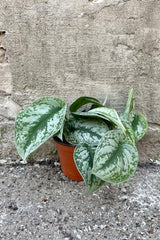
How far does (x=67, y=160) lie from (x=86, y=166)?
0.84 feet

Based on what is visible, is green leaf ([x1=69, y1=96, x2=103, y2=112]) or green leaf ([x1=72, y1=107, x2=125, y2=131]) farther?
green leaf ([x1=69, y1=96, x2=103, y2=112])

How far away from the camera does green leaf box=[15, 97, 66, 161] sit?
42.3 inches

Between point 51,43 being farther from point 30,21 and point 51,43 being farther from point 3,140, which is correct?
point 3,140

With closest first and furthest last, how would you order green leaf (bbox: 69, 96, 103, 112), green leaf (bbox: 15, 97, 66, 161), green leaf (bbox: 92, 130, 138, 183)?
green leaf (bbox: 92, 130, 138, 183) < green leaf (bbox: 15, 97, 66, 161) < green leaf (bbox: 69, 96, 103, 112)

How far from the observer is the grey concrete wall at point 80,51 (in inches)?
50.3

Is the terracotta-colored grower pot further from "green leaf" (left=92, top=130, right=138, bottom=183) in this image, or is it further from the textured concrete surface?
"green leaf" (left=92, top=130, right=138, bottom=183)

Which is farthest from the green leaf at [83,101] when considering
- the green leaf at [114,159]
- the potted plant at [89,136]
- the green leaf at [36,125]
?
the green leaf at [114,159]

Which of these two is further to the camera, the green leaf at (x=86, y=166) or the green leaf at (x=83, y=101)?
the green leaf at (x=83, y=101)

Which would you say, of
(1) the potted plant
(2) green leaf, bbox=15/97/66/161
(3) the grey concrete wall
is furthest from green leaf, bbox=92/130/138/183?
(3) the grey concrete wall

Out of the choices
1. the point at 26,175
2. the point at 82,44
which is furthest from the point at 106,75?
the point at 26,175

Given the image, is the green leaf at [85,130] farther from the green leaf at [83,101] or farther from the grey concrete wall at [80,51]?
the grey concrete wall at [80,51]

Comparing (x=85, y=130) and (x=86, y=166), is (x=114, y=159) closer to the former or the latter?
(x=86, y=166)

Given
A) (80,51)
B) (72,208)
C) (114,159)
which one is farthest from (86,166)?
(80,51)

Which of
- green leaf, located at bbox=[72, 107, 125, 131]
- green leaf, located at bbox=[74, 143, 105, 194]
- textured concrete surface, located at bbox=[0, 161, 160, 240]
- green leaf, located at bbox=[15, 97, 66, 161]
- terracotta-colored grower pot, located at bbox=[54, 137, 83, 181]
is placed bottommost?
textured concrete surface, located at bbox=[0, 161, 160, 240]
